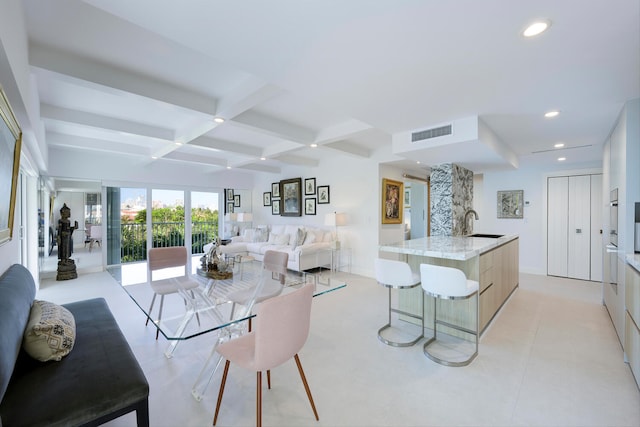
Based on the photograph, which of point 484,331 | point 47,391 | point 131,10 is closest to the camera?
point 47,391

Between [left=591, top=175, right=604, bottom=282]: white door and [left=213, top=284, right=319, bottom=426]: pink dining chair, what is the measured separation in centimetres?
594

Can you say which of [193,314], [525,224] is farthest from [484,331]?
[525,224]

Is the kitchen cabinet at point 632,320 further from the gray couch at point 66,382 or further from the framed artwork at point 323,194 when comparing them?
the framed artwork at point 323,194

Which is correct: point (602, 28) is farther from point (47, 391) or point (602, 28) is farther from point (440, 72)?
point (47, 391)

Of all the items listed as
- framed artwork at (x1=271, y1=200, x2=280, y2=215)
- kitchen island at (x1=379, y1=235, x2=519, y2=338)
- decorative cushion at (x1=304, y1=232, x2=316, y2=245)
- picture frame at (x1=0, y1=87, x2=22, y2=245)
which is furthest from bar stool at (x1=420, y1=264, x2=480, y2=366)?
framed artwork at (x1=271, y1=200, x2=280, y2=215)

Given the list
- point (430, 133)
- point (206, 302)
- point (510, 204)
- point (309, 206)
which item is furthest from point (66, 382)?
point (510, 204)

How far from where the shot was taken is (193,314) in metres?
1.89

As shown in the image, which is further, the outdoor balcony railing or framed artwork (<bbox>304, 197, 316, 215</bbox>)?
the outdoor balcony railing

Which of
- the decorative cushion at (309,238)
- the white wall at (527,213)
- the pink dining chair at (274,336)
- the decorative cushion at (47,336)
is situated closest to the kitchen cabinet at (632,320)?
the pink dining chair at (274,336)

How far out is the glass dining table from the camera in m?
1.77

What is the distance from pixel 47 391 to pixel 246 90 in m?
2.51

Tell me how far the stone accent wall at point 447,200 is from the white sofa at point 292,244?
2.39 metres

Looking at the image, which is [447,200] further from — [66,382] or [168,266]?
[66,382]

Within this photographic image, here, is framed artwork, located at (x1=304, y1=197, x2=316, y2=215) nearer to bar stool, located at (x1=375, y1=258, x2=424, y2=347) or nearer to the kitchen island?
the kitchen island
